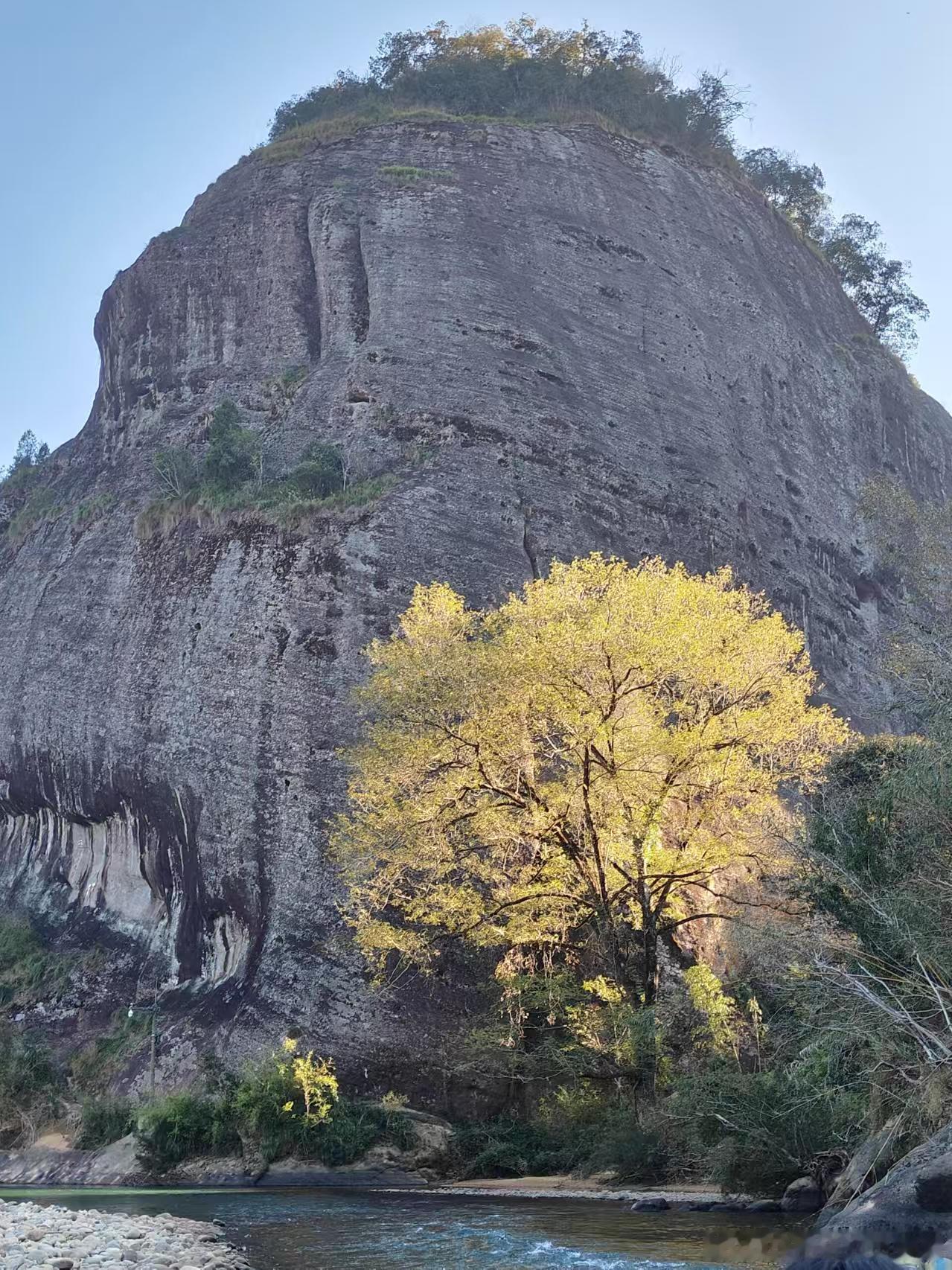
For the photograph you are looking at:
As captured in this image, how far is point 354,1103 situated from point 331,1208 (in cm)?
552

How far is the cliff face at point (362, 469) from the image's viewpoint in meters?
26.5

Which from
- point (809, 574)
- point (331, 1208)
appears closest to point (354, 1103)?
point (331, 1208)

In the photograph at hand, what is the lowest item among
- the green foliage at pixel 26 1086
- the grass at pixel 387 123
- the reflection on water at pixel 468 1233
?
the reflection on water at pixel 468 1233

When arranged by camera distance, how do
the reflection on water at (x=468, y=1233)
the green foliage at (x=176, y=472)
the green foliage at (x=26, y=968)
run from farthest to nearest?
the green foliage at (x=176, y=472) → the green foliage at (x=26, y=968) → the reflection on water at (x=468, y=1233)

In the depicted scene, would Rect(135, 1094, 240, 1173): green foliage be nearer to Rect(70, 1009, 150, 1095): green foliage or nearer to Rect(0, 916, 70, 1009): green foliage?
Rect(70, 1009, 150, 1095): green foliage

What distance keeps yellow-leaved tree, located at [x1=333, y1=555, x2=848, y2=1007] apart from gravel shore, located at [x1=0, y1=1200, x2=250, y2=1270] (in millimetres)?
7065

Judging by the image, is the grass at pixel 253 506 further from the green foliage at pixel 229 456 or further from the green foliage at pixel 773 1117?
the green foliage at pixel 773 1117

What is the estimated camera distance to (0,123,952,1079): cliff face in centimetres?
2650

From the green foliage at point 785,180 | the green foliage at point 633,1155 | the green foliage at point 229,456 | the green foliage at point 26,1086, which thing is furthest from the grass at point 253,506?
the green foliage at point 785,180

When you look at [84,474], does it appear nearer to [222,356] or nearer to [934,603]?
[222,356]

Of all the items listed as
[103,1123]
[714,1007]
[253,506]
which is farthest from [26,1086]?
[714,1007]

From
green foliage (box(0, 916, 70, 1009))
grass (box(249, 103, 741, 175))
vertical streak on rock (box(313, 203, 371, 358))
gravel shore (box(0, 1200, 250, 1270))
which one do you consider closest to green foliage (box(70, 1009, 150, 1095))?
green foliage (box(0, 916, 70, 1009))

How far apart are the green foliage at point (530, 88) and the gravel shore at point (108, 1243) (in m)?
39.8

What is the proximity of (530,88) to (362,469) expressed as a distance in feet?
78.3
